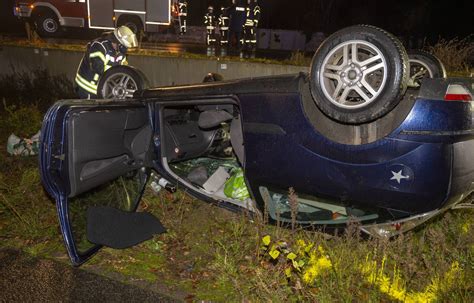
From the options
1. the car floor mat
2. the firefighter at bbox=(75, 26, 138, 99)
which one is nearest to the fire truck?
the firefighter at bbox=(75, 26, 138, 99)

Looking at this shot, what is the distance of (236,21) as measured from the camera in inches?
571

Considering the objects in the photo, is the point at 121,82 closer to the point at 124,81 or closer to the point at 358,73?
the point at 124,81

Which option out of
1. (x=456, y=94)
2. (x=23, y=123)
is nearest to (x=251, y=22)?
(x=23, y=123)

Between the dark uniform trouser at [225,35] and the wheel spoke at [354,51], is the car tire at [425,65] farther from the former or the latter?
the dark uniform trouser at [225,35]

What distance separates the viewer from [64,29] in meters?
17.8

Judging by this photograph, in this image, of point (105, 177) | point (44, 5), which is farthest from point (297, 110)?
point (44, 5)

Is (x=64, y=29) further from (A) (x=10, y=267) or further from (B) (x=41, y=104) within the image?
(A) (x=10, y=267)

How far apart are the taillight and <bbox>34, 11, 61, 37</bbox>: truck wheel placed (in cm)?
1719

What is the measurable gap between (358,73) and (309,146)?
58 cm

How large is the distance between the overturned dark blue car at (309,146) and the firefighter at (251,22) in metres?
10.7

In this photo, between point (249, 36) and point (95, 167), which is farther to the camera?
point (249, 36)

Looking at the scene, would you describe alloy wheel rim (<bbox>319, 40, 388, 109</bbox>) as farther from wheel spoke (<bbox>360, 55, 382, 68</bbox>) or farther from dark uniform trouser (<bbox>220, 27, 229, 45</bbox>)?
dark uniform trouser (<bbox>220, 27, 229, 45</bbox>)

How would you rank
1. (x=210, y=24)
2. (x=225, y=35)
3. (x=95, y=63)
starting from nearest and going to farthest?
(x=95, y=63)
(x=225, y=35)
(x=210, y=24)

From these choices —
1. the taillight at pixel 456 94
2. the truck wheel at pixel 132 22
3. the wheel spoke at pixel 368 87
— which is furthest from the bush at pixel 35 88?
the truck wheel at pixel 132 22
